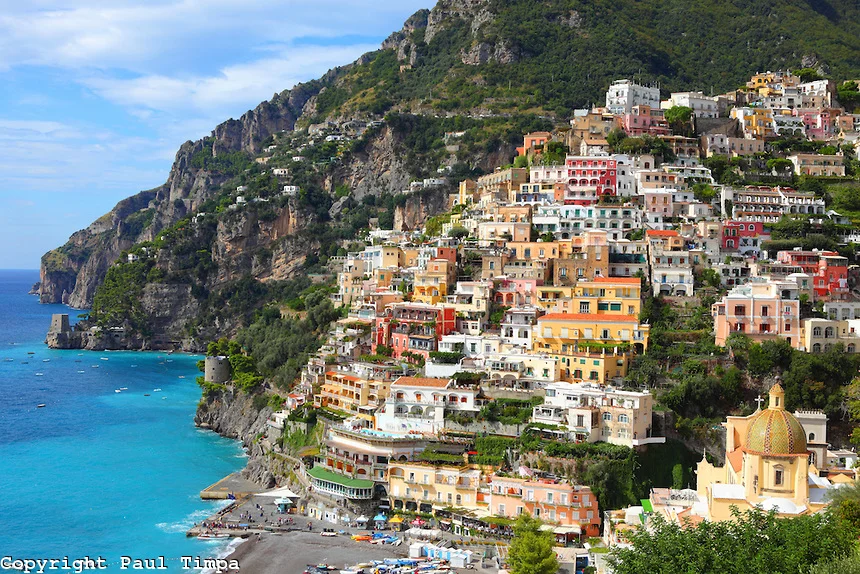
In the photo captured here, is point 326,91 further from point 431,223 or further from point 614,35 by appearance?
point 431,223

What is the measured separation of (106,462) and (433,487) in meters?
24.5

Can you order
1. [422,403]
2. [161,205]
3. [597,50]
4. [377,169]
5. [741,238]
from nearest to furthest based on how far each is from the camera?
[422,403] → [741,238] → [597,50] → [377,169] → [161,205]

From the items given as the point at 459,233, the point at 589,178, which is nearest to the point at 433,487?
the point at 459,233

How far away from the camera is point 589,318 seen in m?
49.1

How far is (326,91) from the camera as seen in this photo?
133m

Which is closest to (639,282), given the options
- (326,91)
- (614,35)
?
(614,35)

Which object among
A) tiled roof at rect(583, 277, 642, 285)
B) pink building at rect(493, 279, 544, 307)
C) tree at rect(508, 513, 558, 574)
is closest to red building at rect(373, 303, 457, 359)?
pink building at rect(493, 279, 544, 307)

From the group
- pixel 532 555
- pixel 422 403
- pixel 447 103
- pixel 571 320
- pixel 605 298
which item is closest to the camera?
pixel 532 555

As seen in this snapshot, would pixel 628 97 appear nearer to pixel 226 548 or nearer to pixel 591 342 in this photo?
pixel 591 342

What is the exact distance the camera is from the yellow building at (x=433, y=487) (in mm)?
42031

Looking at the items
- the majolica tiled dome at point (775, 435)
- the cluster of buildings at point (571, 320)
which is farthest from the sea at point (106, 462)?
the majolica tiled dome at point (775, 435)

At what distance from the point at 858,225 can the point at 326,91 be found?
8727cm

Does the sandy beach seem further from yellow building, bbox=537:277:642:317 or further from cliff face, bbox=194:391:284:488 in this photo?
yellow building, bbox=537:277:642:317

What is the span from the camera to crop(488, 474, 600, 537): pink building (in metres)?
39.1
